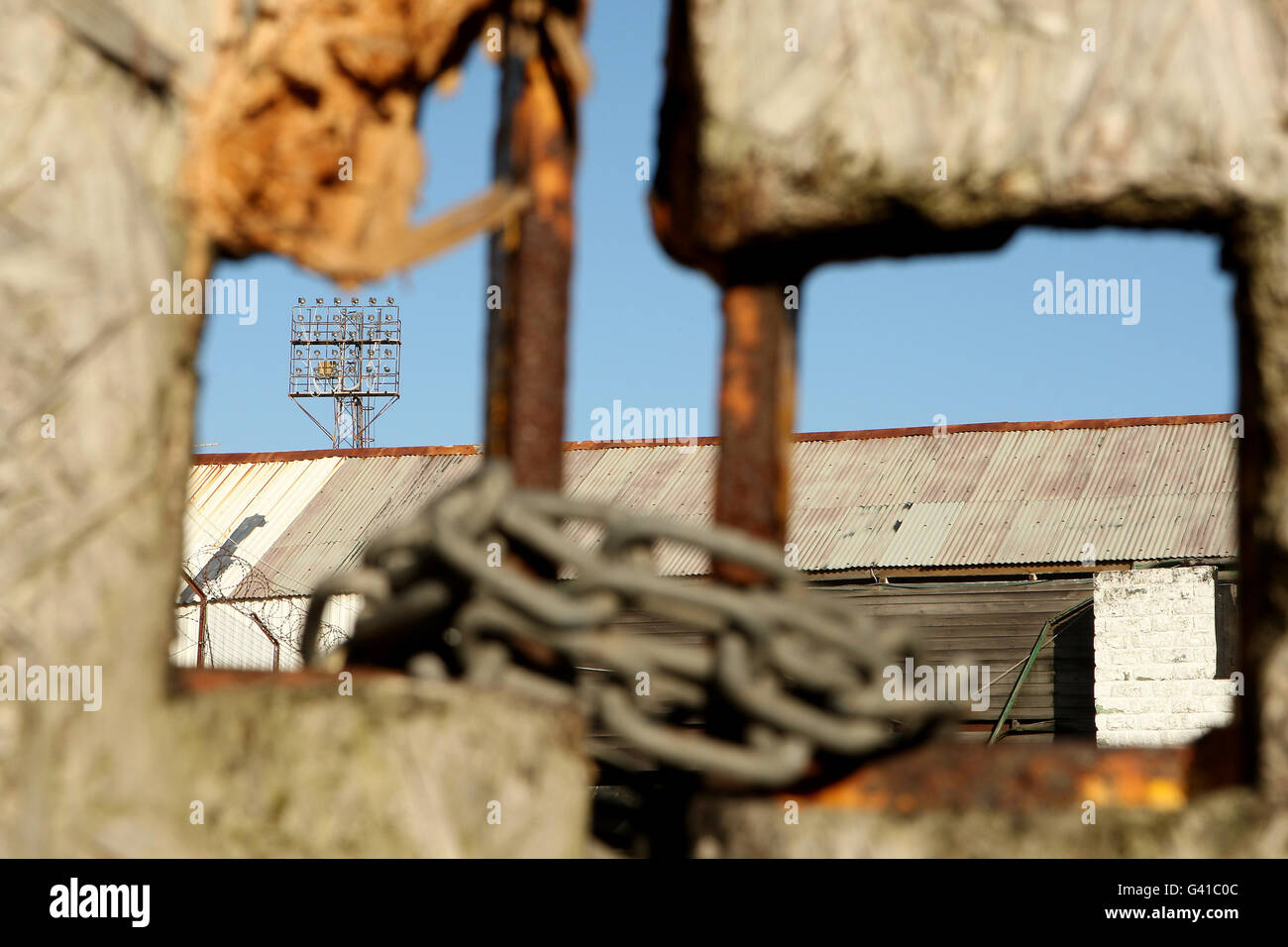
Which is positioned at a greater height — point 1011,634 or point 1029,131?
point 1029,131

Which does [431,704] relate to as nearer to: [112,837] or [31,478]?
[112,837]

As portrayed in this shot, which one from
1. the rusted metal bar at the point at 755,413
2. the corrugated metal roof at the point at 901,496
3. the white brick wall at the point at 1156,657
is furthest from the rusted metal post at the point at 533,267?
the white brick wall at the point at 1156,657

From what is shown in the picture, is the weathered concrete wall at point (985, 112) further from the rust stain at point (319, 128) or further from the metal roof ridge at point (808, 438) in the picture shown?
the metal roof ridge at point (808, 438)

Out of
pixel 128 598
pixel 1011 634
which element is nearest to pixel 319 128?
pixel 128 598

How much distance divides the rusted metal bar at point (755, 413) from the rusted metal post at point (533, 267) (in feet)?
0.78

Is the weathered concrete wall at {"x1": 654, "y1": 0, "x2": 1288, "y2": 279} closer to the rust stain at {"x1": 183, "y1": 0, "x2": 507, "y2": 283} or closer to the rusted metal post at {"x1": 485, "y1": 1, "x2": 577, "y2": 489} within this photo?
the rusted metal post at {"x1": 485, "y1": 1, "x2": 577, "y2": 489}

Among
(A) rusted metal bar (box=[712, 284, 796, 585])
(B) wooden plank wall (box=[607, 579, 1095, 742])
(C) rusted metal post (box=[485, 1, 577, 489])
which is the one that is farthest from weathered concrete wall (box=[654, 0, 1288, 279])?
(B) wooden plank wall (box=[607, 579, 1095, 742])

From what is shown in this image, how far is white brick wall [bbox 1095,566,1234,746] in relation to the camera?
513 inches

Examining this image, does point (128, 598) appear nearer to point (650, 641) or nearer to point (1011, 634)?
point (650, 641)

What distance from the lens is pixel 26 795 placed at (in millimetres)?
1549

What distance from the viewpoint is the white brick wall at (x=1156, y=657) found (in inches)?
513

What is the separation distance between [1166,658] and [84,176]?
1301cm

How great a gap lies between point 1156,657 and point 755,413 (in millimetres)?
12374

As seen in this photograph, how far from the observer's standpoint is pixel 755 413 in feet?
6.31
